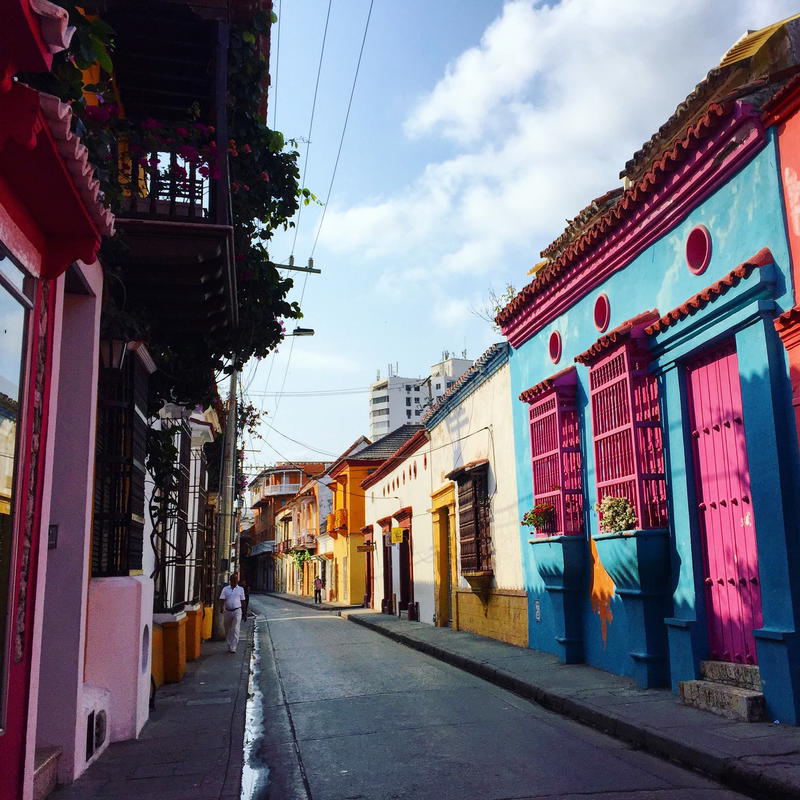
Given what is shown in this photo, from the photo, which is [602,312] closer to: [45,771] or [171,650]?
[171,650]

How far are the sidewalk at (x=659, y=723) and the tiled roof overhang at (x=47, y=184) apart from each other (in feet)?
17.3

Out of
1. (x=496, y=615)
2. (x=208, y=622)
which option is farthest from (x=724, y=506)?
(x=208, y=622)

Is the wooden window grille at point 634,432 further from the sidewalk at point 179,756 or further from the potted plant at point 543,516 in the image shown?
the sidewalk at point 179,756

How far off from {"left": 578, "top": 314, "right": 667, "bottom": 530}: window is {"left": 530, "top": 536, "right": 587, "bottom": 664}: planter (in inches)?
65.3

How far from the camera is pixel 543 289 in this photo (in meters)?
11.9

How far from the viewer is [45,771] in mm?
5445

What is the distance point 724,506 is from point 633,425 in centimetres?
134

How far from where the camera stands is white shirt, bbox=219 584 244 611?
16.2 m

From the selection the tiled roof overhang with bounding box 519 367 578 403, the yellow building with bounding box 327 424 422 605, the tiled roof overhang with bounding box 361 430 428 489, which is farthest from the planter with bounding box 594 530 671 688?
the yellow building with bounding box 327 424 422 605

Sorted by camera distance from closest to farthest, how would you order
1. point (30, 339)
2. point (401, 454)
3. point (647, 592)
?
point (30, 339) → point (647, 592) → point (401, 454)

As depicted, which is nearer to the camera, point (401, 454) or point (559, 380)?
point (559, 380)

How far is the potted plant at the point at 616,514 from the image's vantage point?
8930 millimetres

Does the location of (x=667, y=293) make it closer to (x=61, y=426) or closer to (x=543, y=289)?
(x=543, y=289)

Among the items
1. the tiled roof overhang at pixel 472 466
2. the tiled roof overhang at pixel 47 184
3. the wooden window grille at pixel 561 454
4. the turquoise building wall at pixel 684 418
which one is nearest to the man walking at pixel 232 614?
the tiled roof overhang at pixel 472 466
